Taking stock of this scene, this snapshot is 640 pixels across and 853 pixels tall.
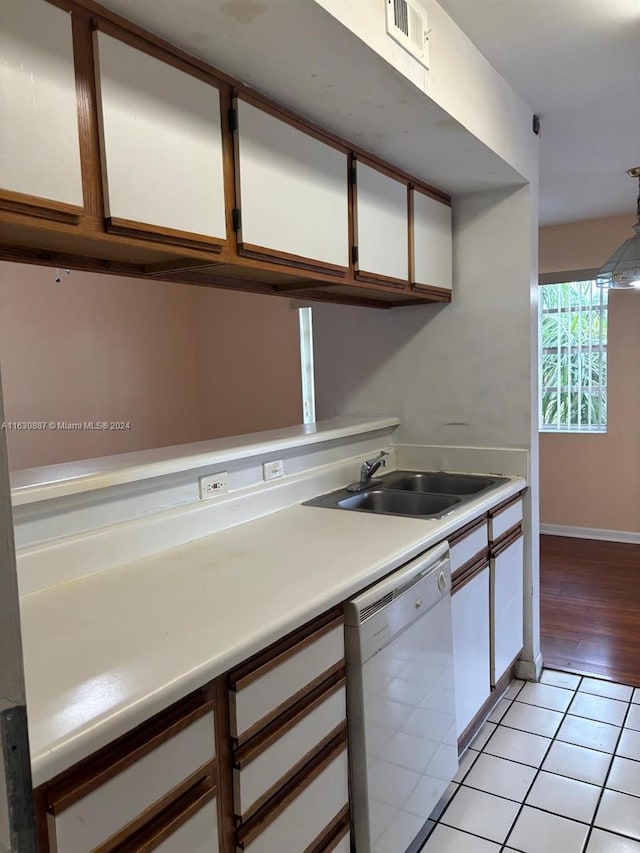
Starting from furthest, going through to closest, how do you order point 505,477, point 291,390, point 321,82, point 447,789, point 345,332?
point 291,390
point 345,332
point 505,477
point 447,789
point 321,82

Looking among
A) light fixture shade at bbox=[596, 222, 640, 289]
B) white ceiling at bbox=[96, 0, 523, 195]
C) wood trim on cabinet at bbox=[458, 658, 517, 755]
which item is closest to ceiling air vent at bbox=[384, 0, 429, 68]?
white ceiling at bbox=[96, 0, 523, 195]

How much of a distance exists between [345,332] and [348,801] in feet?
7.03

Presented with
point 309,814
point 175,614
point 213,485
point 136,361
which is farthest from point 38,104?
point 136,361

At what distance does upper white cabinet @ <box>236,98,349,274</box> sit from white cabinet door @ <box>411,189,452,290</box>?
0.54m

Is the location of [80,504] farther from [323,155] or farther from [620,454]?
[620,454]

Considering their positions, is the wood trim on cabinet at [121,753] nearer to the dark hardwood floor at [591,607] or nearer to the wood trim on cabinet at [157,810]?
the wood trim on cabinet at [157,810]

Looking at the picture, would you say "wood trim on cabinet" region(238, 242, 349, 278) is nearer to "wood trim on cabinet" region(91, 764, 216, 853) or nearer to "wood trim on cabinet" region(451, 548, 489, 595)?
"wood trim on cabinet" region(451, 548, 489, 595)

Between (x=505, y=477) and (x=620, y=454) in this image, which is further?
(x=620, y=454)

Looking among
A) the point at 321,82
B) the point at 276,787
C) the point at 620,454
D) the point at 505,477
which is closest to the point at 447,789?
the point at 276,787

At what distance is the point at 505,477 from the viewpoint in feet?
9.04

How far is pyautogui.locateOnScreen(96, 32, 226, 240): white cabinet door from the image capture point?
128 centimetres

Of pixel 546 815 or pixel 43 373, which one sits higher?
pixel 43 373

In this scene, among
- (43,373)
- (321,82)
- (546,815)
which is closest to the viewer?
(321,82)

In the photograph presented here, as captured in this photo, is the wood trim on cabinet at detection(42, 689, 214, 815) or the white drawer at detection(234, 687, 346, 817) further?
the white drawer at detection(234, 687, 346, 817)
